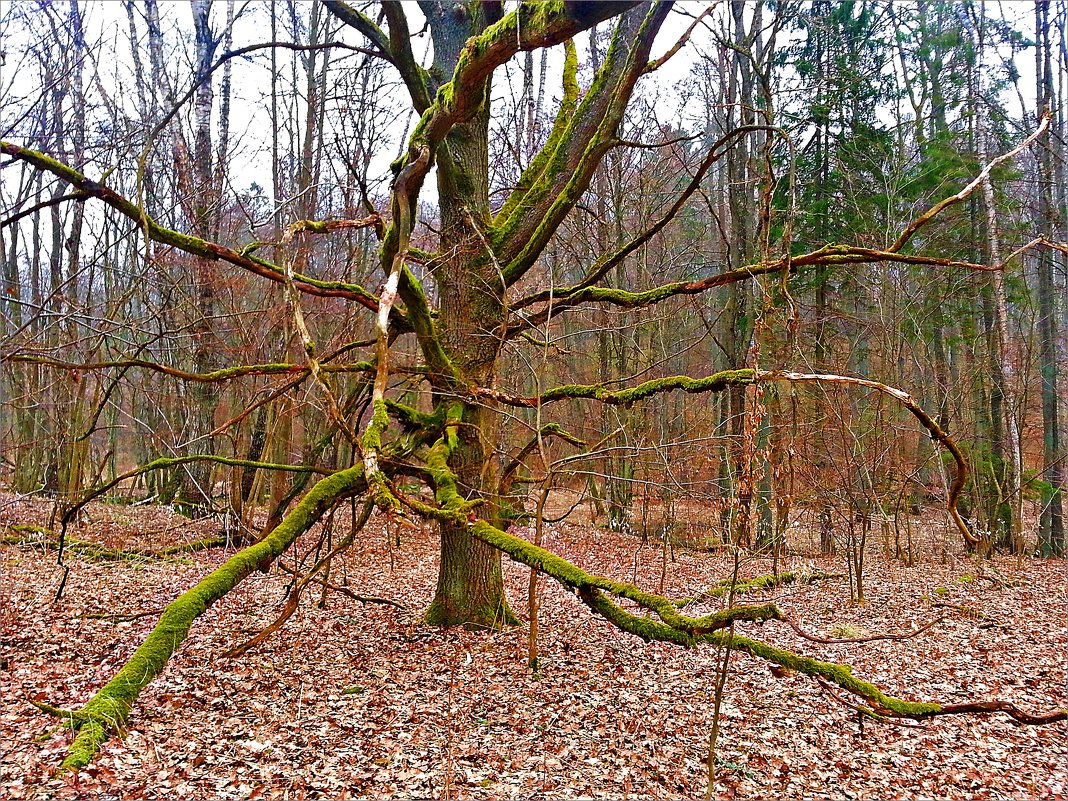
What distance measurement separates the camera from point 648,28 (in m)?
3.97

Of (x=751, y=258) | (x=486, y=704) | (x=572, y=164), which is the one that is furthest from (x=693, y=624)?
(x=751, y=258)

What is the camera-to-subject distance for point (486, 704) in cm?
520

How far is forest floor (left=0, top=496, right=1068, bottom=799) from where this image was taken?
3.98 m

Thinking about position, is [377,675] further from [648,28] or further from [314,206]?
[314,206]

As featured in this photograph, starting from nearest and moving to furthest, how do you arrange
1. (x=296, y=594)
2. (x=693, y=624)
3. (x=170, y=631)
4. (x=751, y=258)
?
(x=693, y=624) < (x=170, y=631) < (x=296, y=594) < (x=751, y=258)

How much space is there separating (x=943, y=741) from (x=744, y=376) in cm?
321

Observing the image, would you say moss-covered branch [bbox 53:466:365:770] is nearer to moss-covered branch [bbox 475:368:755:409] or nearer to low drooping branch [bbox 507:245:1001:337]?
moss-covered branch [bbox 475:368:755:409]

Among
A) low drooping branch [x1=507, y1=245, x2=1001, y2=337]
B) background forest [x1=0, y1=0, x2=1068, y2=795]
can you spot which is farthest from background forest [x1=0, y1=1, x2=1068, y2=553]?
low drooping branch [x1=507, y1=245, x2=1001, y2=337]

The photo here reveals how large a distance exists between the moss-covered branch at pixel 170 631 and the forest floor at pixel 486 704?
0.35 metres

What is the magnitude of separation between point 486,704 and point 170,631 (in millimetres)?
2480

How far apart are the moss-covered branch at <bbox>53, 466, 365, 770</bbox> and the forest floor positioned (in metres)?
A: 0.35

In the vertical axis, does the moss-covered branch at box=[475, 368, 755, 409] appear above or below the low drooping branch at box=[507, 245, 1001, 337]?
below

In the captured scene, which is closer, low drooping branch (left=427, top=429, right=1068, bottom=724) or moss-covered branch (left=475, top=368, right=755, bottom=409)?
low drooping branch (left=427, top=429, right=1068, bottom=724)

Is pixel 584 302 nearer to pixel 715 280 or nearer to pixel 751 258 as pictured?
pixel 715 280
